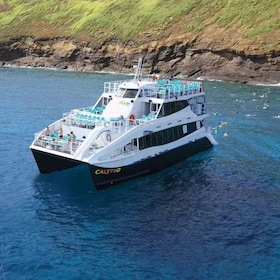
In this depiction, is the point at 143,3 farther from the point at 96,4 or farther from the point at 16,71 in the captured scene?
the point at 16,71

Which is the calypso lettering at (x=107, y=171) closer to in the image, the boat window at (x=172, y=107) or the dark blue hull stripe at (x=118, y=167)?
the dark blue hull stripe at (x=118, y=167)

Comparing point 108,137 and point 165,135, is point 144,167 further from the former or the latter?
point 108,137

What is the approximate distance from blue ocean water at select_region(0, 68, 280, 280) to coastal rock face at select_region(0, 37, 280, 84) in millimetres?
49177

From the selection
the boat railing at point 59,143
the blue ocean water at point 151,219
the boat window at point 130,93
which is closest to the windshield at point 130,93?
the boat window at point 130,93

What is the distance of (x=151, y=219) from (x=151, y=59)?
83137 millimetres

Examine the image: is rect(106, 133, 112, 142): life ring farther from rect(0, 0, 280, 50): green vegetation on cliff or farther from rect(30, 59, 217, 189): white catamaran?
rect(0, 0, 280, 50): green vegetation on cliff

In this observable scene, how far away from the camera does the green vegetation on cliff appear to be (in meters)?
104

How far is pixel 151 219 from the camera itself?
99.6ft

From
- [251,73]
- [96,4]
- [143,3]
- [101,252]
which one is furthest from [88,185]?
[96,4]

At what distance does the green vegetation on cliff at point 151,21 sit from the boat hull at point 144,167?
192 feet

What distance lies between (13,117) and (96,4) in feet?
291

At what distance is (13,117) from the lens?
2402 inches

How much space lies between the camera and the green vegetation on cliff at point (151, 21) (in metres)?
104

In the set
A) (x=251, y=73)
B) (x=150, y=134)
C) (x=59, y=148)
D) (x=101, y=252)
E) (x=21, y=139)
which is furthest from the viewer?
(x=251, y=73)
